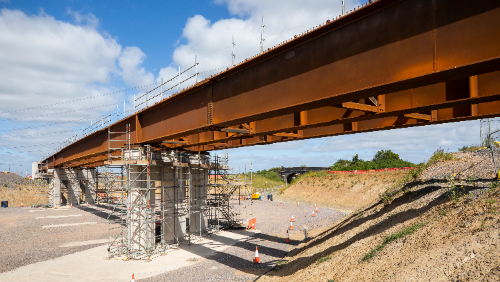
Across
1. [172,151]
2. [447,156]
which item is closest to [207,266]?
[172,151]

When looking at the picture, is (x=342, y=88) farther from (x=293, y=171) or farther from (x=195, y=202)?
(x=293, y=171)

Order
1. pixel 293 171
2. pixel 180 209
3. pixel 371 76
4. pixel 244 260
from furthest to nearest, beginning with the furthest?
pixel 293 171 < pixel 180 209 < pixel 244 260 < pixel 371 76

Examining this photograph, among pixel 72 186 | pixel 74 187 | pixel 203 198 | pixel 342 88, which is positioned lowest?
pixel 74 187

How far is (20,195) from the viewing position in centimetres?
4806

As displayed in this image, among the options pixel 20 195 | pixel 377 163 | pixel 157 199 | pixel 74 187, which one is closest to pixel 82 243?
pixel 157 199

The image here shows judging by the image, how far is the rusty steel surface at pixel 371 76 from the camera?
19.1 ft

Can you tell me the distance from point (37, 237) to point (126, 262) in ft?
37.0

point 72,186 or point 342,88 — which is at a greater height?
point 342,88

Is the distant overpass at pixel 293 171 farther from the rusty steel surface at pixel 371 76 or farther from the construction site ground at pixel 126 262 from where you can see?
the rusty steel surface at pixel 371 76

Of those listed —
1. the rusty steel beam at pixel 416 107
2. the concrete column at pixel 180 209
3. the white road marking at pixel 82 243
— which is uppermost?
the rusty steel beam at pixel 416 107

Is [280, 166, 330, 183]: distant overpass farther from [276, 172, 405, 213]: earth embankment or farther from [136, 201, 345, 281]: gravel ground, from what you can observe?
[136, 201, 345, 281]: gravel ground

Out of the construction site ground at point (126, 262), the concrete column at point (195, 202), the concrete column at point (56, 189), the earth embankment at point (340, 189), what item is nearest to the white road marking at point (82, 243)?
the construction site ground at point (126, 262)

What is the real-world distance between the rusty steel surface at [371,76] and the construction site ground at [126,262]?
631 cm

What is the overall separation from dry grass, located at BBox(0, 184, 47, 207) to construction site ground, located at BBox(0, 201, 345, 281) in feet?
82.0
